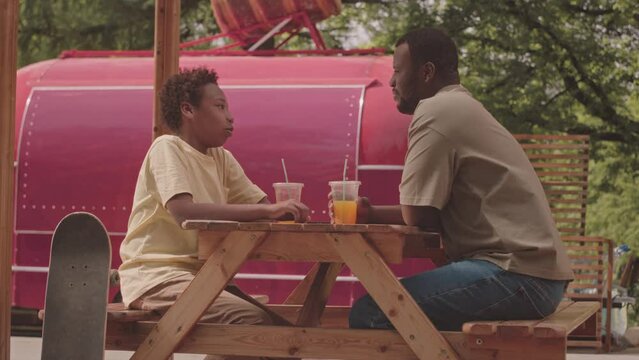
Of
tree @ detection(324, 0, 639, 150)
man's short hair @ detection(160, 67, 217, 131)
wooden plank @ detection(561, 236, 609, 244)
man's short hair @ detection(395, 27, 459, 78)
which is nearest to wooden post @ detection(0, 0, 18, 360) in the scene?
man's short hair @ detection(160, 67, 217, 131)

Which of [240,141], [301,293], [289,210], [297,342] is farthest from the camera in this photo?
[240,141]

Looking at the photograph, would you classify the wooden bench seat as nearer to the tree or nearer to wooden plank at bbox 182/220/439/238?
wooden plank at bbox 182/220/439/238

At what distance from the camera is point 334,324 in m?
5.72

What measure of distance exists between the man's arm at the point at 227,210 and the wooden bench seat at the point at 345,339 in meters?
0.44

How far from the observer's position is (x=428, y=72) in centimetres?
467

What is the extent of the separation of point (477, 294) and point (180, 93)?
170 cm

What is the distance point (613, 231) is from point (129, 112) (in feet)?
31.6

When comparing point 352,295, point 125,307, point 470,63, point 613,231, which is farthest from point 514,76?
point 125,307

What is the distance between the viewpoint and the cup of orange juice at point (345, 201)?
15.4 ft

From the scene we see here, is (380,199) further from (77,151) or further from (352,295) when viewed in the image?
(77,151)

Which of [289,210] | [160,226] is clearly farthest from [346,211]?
[160,226]

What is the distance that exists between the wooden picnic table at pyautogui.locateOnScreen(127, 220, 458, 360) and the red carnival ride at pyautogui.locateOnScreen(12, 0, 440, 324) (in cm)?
481

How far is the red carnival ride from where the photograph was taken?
31.0 ft

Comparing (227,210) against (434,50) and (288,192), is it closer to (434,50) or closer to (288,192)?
(288,192)
